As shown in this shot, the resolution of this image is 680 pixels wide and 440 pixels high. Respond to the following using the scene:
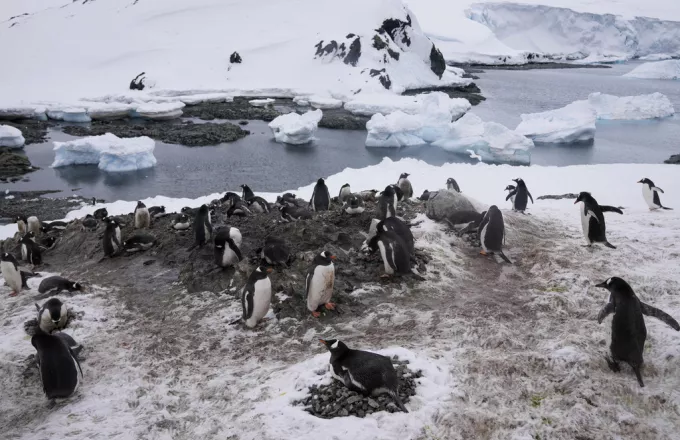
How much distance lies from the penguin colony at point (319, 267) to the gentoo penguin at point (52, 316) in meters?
0.01

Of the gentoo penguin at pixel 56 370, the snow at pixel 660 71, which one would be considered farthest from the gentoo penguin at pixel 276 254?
the snow at pixel 660 71

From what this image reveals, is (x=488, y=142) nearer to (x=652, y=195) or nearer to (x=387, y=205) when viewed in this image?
(x=652, y=195)

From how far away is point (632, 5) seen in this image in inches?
3482

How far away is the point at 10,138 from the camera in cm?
2270

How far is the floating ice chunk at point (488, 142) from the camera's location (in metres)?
20.2

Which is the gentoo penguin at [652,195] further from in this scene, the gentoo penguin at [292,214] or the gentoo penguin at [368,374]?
the gentoo penguin at [368,374]

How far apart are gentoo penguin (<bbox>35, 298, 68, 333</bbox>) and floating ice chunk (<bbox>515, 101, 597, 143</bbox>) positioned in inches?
895

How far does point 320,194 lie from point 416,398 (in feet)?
21.1

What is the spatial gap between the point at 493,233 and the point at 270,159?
1655cm

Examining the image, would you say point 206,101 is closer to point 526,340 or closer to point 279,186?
point 279,186

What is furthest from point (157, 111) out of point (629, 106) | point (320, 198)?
point (629, 106)

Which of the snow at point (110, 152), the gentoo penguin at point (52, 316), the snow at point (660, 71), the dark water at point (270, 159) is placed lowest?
the dark water at point (270, 159)

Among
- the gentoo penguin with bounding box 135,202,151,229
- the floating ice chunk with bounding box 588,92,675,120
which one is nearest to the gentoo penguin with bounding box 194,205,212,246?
the gentoo penguin with bounding box 135,202,151,229

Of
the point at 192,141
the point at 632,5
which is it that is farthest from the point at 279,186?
the point at 632,5
